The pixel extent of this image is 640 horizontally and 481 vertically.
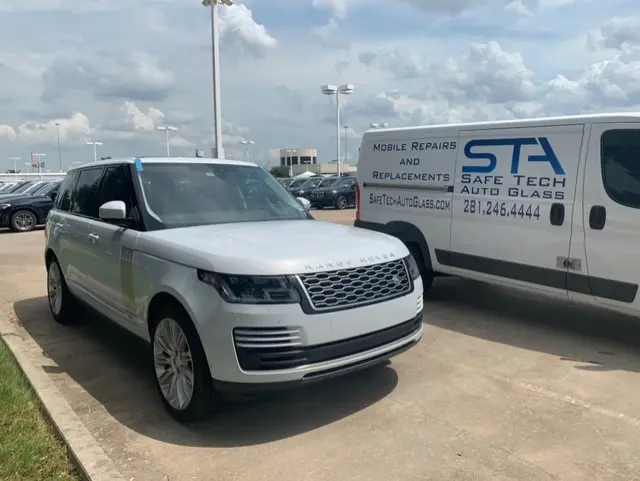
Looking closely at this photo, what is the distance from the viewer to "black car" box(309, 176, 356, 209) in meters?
27.8

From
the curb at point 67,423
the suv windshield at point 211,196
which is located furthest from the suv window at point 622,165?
the curb at point 67,423

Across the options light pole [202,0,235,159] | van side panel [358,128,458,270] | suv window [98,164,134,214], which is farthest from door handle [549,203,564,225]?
light pole [202,0,235,159]

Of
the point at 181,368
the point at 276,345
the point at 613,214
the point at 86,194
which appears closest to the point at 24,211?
the point at 86,194

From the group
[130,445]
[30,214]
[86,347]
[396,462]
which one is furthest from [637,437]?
[30,214]

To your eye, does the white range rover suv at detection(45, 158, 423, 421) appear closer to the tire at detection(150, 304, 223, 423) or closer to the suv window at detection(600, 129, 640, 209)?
the tire at detection(150, 304, 223, 423)

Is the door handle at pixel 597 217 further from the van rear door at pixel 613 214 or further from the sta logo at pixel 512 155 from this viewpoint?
the sta logo at pixel 512 155

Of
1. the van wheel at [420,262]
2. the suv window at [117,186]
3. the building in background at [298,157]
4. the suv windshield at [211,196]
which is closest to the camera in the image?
the suv windshield at [211,196]

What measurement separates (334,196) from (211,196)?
22.9m

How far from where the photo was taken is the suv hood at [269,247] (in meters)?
3.55

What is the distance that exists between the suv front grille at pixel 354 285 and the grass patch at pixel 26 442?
5.80ft

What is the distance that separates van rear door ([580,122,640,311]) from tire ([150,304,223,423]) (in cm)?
375

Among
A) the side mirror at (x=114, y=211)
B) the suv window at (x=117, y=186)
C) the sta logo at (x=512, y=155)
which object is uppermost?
the sta logo at (x=512, y=155)

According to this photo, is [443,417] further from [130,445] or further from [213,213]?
[213,213]

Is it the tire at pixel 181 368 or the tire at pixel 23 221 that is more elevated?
the tire at pixel 181 368
